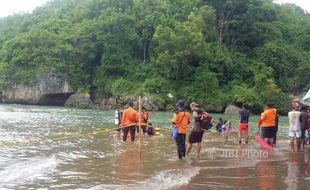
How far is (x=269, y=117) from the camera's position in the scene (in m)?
14.6

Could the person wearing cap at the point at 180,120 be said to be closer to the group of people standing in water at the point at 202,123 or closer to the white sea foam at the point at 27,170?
the group of people standing in water at the point at 202,123

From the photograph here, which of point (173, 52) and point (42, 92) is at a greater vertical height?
point (173, 52)

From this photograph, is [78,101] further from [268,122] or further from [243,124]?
[268,122]

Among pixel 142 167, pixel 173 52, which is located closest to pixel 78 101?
pixel 173 52

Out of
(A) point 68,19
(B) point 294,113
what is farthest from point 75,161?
(A) point 68,19

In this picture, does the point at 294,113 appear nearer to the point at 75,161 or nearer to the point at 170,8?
the point at 75,161

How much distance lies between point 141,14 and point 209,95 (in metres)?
19.6

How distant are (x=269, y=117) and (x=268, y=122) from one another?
0.18 meters

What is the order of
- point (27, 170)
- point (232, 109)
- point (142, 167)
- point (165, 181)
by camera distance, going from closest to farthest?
point (165, 181) < point (27, 170) < point (142, 167) < point (232, 109)

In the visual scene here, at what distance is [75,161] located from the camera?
11.6m

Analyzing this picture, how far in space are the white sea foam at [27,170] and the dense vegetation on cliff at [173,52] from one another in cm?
4473

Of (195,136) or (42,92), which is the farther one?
(42,92)

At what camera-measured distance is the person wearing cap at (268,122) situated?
14.6 meters

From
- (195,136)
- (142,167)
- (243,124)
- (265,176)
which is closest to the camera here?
(265,176)
